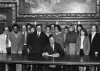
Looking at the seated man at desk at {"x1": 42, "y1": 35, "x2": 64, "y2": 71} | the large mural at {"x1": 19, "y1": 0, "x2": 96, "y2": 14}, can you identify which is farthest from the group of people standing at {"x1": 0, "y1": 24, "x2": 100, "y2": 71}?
the large mural at {"x1": 19, "y1": 0, "x2": 96, "y2": 14}

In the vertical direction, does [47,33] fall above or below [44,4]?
below

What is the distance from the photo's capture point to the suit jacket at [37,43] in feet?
21.3

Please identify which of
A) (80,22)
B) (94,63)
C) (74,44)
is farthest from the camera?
(80,22)

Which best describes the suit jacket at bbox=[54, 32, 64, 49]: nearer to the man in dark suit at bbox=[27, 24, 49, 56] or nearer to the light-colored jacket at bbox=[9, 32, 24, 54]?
the man in dark suit at bbox=[27, 24, 49, 56]

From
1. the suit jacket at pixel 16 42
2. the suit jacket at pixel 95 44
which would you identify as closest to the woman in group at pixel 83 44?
the suit jacket at pixel 95 44

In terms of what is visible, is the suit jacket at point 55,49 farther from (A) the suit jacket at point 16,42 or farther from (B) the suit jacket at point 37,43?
(A) the suit jacket at point 16,42

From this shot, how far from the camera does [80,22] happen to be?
24.0 ft

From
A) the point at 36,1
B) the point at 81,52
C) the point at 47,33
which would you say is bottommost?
the point at 81,52

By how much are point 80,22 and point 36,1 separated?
154 cm

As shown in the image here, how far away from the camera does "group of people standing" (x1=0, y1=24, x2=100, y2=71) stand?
6.43m

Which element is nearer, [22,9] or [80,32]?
[80,32]

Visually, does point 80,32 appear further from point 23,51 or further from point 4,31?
point 4,31

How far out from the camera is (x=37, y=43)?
6516mm

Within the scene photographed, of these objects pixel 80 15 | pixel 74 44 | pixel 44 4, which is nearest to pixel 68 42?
pixel 74 44
